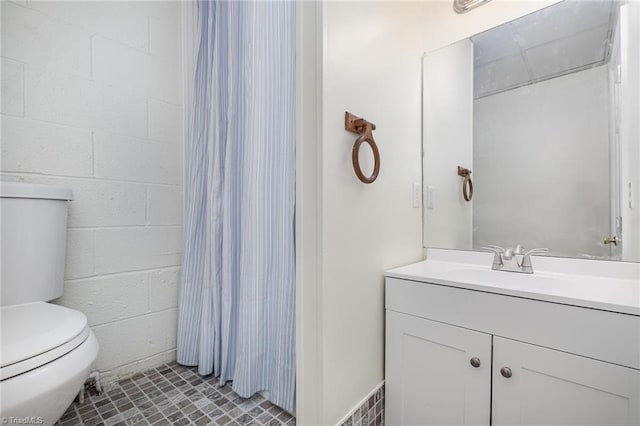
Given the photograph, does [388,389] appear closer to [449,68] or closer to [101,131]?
[449,68]

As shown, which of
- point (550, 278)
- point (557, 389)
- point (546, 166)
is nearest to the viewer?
point (557, 389)

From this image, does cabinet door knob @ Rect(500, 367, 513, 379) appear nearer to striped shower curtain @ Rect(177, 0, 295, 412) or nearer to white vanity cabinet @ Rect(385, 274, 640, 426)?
white vanity cabinet @ Rect(385, 274, 640, 426)

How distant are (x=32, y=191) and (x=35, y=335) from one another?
52 cm

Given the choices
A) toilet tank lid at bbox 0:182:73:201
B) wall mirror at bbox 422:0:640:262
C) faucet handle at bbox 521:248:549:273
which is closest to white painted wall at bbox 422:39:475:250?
wall mirror at bbox 422:0:640:262

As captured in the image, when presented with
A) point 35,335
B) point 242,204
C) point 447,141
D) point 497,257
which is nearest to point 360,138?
point 242,204

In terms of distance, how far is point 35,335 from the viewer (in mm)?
721

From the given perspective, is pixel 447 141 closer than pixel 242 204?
No

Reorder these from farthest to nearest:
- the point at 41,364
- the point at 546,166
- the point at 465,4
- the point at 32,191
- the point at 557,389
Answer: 1. the point at 465,4
2. the point at 546,166
3. the point at 32,191
4. the point at 557,389
5. the point at 41,364

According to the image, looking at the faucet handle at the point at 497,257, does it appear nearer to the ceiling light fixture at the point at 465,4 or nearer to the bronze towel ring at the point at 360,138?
the bronze towel ring at the point at 360,138

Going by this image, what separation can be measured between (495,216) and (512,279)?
0.32 metres

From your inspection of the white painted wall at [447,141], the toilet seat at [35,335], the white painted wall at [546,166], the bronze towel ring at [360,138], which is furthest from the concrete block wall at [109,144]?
the white painted wall at [546,166]

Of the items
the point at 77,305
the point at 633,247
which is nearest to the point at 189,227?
the point at 77,305

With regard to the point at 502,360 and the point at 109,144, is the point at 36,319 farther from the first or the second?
the point at 502,360

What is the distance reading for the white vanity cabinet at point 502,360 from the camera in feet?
2.47
